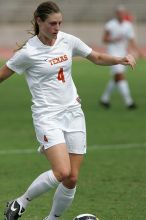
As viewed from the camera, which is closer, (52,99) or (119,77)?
(52,99)

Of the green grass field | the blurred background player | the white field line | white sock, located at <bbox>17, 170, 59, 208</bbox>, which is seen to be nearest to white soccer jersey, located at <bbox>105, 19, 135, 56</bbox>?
the blurred background player

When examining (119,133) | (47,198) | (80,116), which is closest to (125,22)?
(119,133)

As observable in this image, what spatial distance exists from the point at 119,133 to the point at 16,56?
784 cm

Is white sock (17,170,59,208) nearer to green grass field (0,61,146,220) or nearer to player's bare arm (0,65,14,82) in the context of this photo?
green grass field (0,61,146,220)

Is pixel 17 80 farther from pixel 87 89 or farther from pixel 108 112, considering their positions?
Answer: pixel 108 112

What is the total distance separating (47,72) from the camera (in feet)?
28.0

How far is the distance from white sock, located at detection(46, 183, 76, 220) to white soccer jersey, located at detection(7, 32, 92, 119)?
32.0 inches

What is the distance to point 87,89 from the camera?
24328 millimetres

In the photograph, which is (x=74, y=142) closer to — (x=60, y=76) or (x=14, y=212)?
(x=60, y=76)

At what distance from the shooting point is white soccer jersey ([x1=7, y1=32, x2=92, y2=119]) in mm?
8539

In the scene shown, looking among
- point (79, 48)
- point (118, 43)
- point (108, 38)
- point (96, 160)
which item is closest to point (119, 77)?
point (108, 38)

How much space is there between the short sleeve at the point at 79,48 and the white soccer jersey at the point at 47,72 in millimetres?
171

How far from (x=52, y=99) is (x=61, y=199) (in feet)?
3.52

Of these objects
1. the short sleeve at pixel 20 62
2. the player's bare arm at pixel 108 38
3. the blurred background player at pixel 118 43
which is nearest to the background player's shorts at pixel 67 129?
the short sleeve at pixel 20 62
